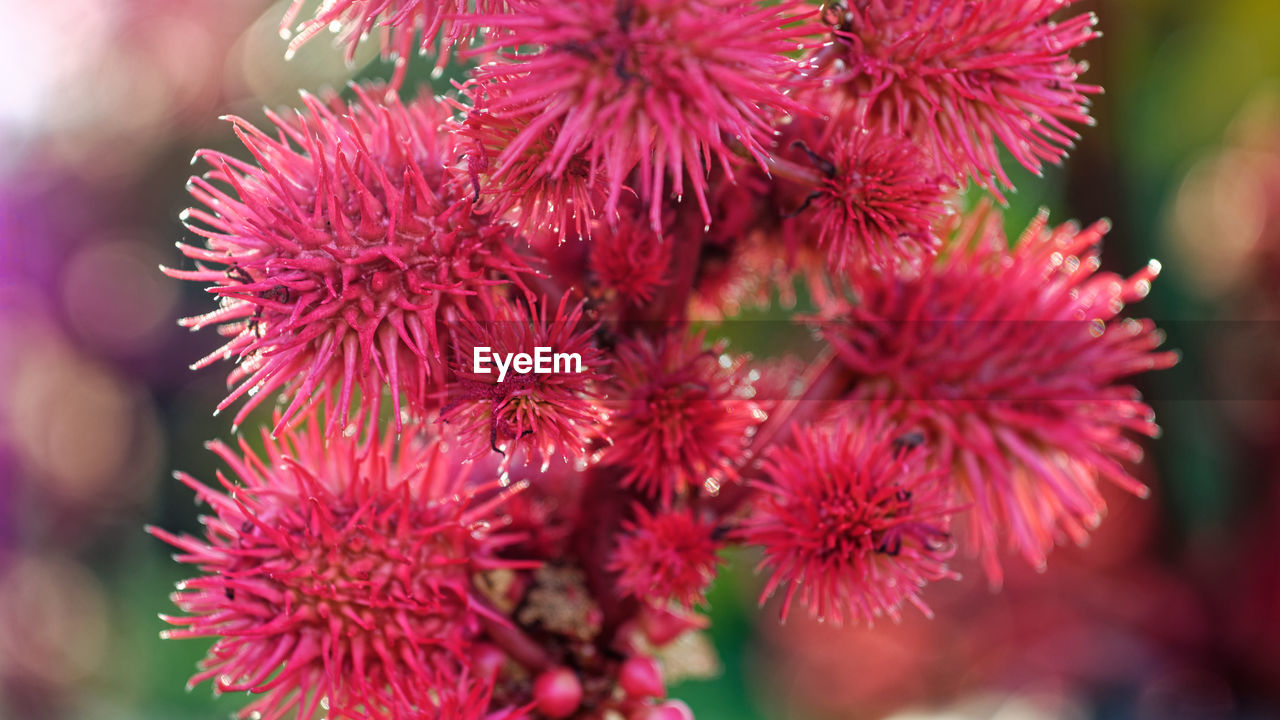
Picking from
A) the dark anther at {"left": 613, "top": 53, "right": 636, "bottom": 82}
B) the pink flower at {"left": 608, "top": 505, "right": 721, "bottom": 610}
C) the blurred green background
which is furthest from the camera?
the blurred green background

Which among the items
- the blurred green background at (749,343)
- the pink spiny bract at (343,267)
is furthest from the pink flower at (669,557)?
the blurred green background at (749,343)

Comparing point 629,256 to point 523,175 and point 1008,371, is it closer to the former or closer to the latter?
point 523,175

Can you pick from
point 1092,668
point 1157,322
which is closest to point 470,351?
point 1092,668

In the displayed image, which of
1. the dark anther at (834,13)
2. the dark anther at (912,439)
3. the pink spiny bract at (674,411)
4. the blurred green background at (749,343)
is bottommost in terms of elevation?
the blurred green background at (749,343)

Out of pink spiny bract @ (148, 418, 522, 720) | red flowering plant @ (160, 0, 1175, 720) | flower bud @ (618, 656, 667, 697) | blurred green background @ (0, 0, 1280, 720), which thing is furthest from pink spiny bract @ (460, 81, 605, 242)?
blurred green background @ (0, 0, 1280, 720)

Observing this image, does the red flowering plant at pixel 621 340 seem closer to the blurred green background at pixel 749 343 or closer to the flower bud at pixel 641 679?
the flower bud at pixel 641 679

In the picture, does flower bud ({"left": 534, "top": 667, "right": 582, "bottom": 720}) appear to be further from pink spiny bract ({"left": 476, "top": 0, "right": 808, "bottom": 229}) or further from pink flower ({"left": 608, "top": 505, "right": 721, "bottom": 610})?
pink spiny bract ({"left": 476, "top": 0, "right": 808, "bottom": 229})
